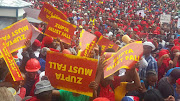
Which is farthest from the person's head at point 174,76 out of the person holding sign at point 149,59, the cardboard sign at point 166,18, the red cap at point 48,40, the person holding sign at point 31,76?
the cardboard sign at point 166,18

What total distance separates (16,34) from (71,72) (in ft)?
4.72

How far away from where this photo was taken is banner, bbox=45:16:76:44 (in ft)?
16.3

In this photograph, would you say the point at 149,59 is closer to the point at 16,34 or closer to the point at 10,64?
the point at 16,34

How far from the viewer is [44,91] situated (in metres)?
2.68

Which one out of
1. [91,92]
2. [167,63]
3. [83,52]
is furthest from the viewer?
[167,63]

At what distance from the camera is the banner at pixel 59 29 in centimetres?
496

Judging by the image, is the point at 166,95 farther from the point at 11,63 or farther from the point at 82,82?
the point at 11,63

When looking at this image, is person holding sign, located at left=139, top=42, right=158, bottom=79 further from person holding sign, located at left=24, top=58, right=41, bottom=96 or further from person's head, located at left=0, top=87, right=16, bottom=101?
person's head, located at left=0, top=87, right=16, bottom=101

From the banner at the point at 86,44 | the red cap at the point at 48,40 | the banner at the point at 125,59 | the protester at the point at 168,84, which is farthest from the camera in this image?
the red cap at the point at 48,40

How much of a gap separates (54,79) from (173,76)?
1.73 m

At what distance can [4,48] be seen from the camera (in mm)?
2865

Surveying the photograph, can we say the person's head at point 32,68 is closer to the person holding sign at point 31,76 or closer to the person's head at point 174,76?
the person holding sign at point 31,76

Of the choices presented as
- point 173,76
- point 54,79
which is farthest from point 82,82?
point 173,76

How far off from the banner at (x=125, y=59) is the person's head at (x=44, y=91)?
2.33 ft
